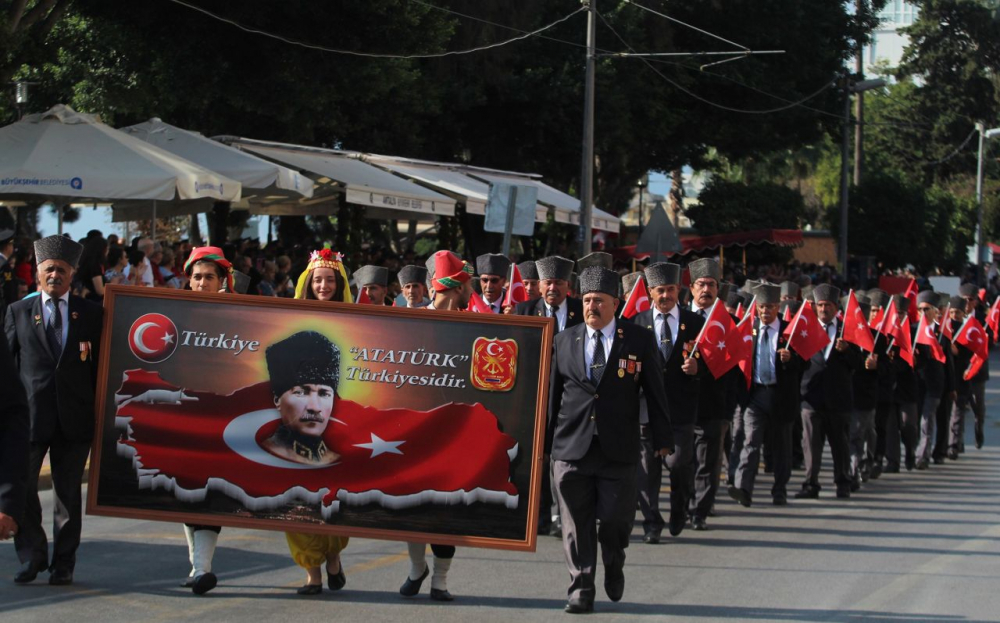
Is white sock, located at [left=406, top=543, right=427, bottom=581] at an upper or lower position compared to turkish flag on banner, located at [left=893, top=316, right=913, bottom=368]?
lower

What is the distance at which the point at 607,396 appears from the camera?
8250 mm

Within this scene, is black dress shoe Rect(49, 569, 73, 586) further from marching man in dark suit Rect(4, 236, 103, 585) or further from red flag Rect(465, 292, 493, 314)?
red flag Rect(465, 292, 493, 314)

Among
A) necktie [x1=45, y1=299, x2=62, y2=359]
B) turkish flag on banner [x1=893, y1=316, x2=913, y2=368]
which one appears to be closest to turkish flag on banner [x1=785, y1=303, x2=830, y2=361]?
turkish flag on banner [x1=893, y1=316, x2=913, y2=368]

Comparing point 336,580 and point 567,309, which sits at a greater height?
point 567,309

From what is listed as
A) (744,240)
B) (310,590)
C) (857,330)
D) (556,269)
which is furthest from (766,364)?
(744,240)

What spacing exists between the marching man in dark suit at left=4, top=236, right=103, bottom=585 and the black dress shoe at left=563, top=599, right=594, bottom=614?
2930 mm

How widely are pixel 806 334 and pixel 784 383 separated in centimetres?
54

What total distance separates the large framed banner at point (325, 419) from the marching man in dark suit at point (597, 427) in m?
0.43

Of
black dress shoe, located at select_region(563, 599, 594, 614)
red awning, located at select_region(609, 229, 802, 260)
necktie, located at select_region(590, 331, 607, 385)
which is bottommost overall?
black dress shoe, located at select_region(563, 599, 594, 614)

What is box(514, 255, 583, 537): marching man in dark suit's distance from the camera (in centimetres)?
1015

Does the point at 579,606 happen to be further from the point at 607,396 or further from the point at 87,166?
the point at 87,166

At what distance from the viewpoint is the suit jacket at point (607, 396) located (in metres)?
8.18

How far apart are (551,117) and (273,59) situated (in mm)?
14435

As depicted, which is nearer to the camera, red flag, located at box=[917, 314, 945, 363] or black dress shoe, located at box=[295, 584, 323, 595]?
black dress shoe, located at box=[295, 584, 323, 595]
